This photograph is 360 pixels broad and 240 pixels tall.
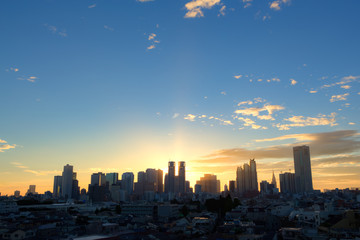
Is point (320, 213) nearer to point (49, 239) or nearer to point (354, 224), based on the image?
point (354, 224)

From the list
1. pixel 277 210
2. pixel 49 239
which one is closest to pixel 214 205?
pixel 277 210

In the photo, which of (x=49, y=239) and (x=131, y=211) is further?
(x=131, y=211)

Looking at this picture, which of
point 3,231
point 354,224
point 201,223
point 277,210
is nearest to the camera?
point 354,224

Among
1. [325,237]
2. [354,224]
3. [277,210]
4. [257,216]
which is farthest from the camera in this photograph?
[277,210]

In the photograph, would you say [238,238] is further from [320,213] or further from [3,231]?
[3,231]

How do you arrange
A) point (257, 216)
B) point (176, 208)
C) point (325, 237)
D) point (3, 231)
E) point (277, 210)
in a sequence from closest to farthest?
point (325, 237)
point (3, 231)
point (257, 216)
point (277, 210)
point (176, 208)

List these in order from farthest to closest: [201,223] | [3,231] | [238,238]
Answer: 1. [201,223]
2. [3,231]
3. [238,238]

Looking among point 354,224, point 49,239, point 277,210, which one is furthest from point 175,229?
point 277,210

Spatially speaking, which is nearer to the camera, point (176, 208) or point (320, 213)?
point (320, 213)
